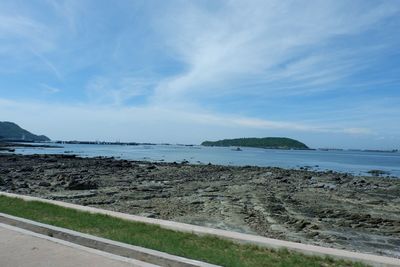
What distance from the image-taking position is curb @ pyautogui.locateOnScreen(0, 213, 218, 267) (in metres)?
6.04

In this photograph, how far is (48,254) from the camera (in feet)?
21.6

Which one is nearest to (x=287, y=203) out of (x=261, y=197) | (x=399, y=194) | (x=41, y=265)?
(x=261, y=197)

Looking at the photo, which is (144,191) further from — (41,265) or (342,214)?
(41,265)

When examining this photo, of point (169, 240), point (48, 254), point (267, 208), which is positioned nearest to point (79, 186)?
point (267, 208)

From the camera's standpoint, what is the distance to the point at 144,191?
22.2 meters

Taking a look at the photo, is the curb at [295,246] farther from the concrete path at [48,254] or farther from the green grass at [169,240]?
the concrete path at [48,254]

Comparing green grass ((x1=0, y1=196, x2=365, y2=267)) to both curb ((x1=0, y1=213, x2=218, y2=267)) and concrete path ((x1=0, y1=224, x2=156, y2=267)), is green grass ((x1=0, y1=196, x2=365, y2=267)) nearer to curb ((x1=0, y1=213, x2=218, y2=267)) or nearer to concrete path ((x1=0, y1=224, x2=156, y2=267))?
curb ((x1=0, y1=213, x2=218, y2=267))

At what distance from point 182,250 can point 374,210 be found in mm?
13714

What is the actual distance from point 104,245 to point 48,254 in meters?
0.91

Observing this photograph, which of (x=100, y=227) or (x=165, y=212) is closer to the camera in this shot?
(x=100, y=227)

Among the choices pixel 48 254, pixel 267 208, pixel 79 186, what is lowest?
pixel 267 208

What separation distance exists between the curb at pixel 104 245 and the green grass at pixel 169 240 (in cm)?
32

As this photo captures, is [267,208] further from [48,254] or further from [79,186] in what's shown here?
[48,254]

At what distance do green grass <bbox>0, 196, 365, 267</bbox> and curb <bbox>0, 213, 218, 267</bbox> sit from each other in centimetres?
32
